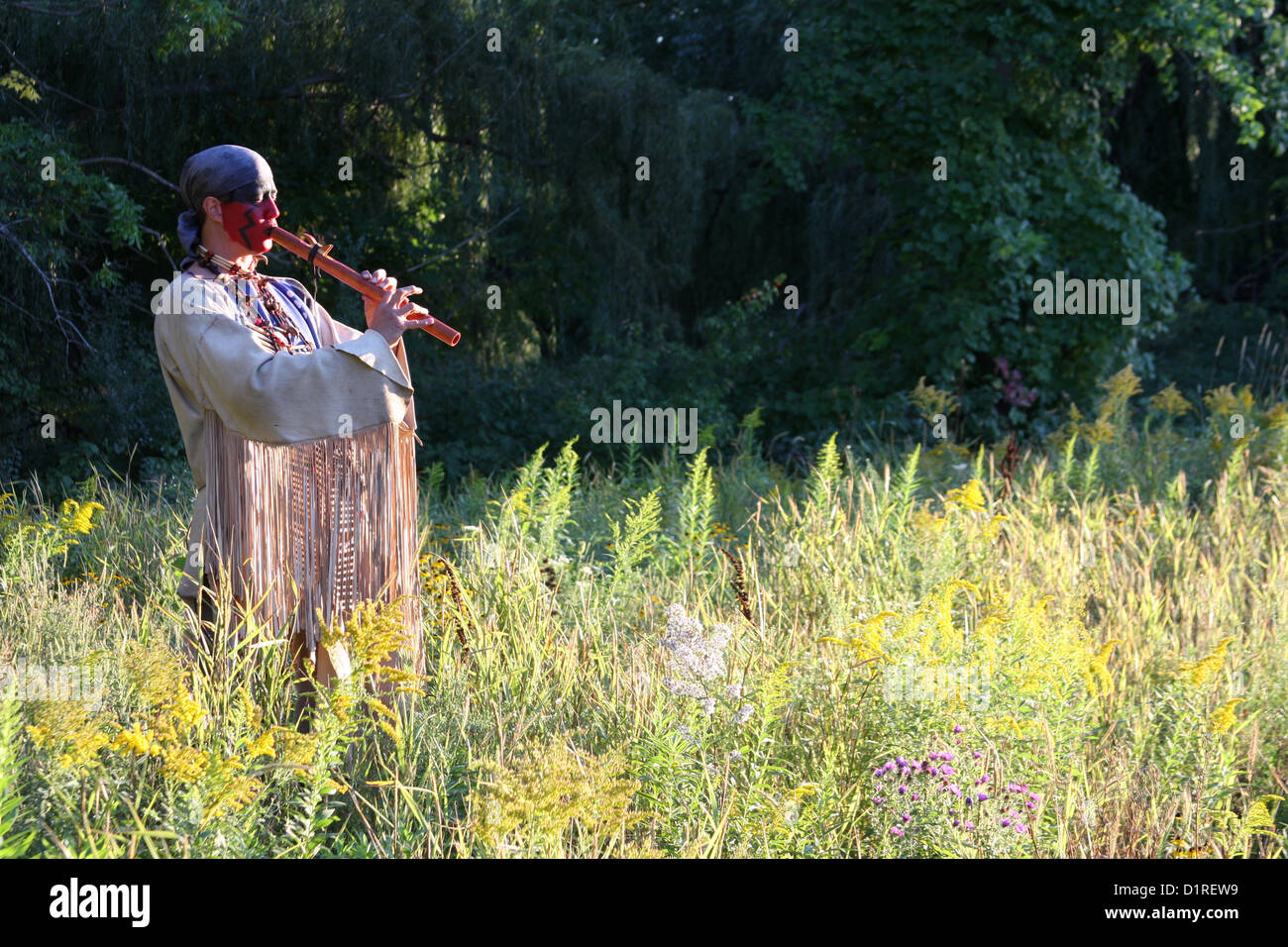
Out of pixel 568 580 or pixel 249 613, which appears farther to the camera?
pixel 568 580

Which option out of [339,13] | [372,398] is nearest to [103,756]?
[372,398]

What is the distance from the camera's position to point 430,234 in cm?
1087

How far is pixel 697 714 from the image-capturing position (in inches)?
101

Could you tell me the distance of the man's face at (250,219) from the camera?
2.70 meters

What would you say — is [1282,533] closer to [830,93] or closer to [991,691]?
[991,691]

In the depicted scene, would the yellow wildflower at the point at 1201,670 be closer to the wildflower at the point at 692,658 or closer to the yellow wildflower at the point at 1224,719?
the yellow wildflower at the point at 1224,719

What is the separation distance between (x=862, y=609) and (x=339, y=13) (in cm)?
720

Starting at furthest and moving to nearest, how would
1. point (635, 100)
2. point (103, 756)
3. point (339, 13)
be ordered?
point (635, 100)
point (339, 13)
point (103, 756)

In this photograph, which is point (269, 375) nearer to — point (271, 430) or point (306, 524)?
point (271, 430)

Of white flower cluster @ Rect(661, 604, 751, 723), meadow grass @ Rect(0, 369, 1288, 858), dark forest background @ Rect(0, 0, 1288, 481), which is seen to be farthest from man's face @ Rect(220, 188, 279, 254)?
dark forest background @ Rect(0, 0, 1288, 481)

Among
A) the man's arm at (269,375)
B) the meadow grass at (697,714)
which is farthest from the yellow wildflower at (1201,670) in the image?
the man's arm at (269,375)

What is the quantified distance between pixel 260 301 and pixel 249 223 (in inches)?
6.9

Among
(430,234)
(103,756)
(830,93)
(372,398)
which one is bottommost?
(103,756)

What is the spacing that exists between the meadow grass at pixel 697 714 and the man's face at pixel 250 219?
85cm
